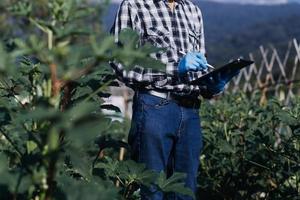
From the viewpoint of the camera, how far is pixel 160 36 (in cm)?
278

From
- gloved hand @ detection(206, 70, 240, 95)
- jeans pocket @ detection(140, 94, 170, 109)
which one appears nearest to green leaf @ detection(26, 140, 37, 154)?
jeans pocket @ detection(140, 94, 170, 109)

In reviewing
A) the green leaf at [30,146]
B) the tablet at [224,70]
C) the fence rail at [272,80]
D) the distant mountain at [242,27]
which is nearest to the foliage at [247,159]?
the tablet at [224,70]

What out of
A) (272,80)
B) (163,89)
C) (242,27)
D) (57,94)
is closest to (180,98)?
(163,89)

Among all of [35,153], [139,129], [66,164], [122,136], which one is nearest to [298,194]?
[139,129]

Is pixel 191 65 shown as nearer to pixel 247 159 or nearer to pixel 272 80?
pixel 247 159

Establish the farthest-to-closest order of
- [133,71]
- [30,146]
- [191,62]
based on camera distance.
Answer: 1. [133,71]
2. [191,62]
3. [30,146]

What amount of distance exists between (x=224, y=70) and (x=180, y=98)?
0.23m

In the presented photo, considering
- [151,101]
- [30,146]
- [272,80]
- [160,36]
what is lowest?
[30,146]

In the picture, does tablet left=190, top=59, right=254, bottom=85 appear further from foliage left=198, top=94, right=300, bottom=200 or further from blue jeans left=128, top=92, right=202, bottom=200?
foliage left=198, top=94, right=300, bottom=200

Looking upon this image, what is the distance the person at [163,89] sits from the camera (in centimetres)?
273

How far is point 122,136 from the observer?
6492 millimetres

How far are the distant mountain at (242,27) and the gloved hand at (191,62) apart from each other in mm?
12264

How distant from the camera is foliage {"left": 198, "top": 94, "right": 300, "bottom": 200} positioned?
3.89 m

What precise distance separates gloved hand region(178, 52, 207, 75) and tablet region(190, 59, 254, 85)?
0.16ft
